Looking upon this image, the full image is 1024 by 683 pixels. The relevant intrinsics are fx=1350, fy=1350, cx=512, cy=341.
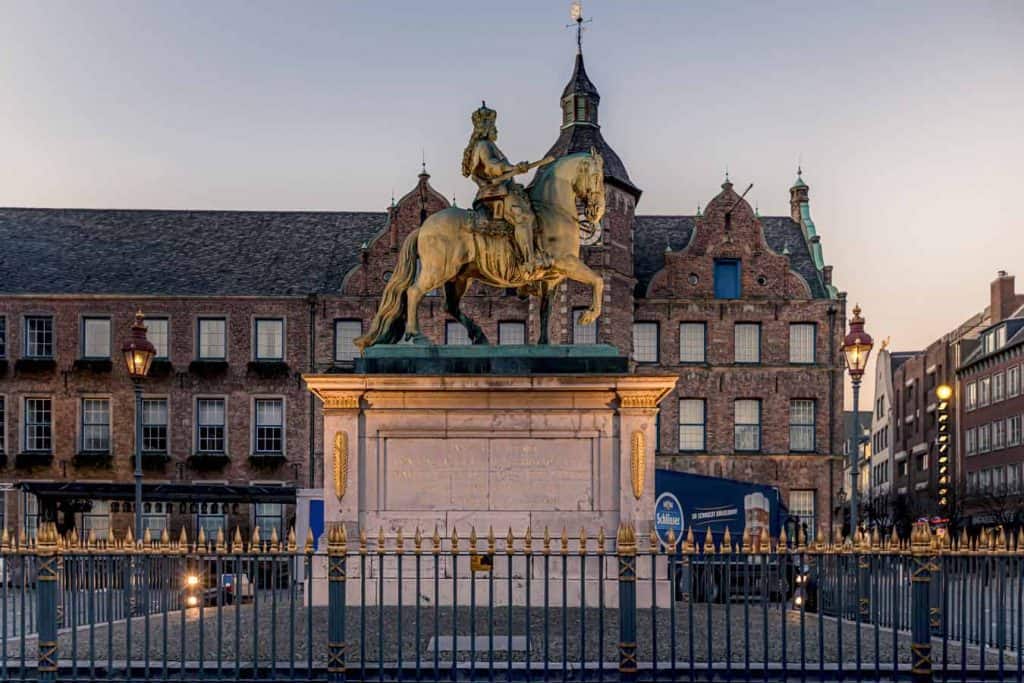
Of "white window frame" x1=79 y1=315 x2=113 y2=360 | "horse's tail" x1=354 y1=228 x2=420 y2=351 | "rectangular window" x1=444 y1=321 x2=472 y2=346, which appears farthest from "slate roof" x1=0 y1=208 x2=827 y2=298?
"horse's tail" x1=354 y1=228 x2=420 y2=351

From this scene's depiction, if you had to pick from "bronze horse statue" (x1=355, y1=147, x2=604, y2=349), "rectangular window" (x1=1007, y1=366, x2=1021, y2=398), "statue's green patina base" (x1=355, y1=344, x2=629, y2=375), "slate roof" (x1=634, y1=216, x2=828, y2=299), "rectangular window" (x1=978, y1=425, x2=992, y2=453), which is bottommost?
"rectangular window" (x1=978, y1=425, x2=992, y2=453)

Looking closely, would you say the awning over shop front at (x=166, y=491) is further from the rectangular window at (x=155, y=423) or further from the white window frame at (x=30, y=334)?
the white window frame at (x=30, y=334)

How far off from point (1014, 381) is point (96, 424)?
47196 mm

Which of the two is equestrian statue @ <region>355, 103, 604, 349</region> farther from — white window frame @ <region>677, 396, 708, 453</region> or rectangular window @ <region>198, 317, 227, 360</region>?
rectangular window @ <region>198, 317, 227, 360</region>

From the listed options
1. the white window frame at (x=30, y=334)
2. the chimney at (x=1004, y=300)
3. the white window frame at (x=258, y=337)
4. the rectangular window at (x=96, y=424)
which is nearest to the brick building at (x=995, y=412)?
the chimney at (x=1004, y=300)

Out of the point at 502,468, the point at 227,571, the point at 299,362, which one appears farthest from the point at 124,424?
the point at 502,468

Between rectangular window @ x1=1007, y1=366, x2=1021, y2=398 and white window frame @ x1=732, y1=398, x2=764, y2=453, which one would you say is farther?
rectangular window @ x1=1007, y1=366, x2=1021, y2=398

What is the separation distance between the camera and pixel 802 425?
48719 millimetres

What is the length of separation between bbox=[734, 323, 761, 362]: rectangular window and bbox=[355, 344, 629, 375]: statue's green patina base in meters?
33.7

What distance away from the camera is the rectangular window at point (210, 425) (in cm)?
4781

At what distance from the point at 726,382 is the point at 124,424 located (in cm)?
2142

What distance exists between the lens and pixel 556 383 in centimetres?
1551

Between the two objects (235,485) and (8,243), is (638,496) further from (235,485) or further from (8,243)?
(8,243)

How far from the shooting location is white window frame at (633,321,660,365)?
48344 millimetres
